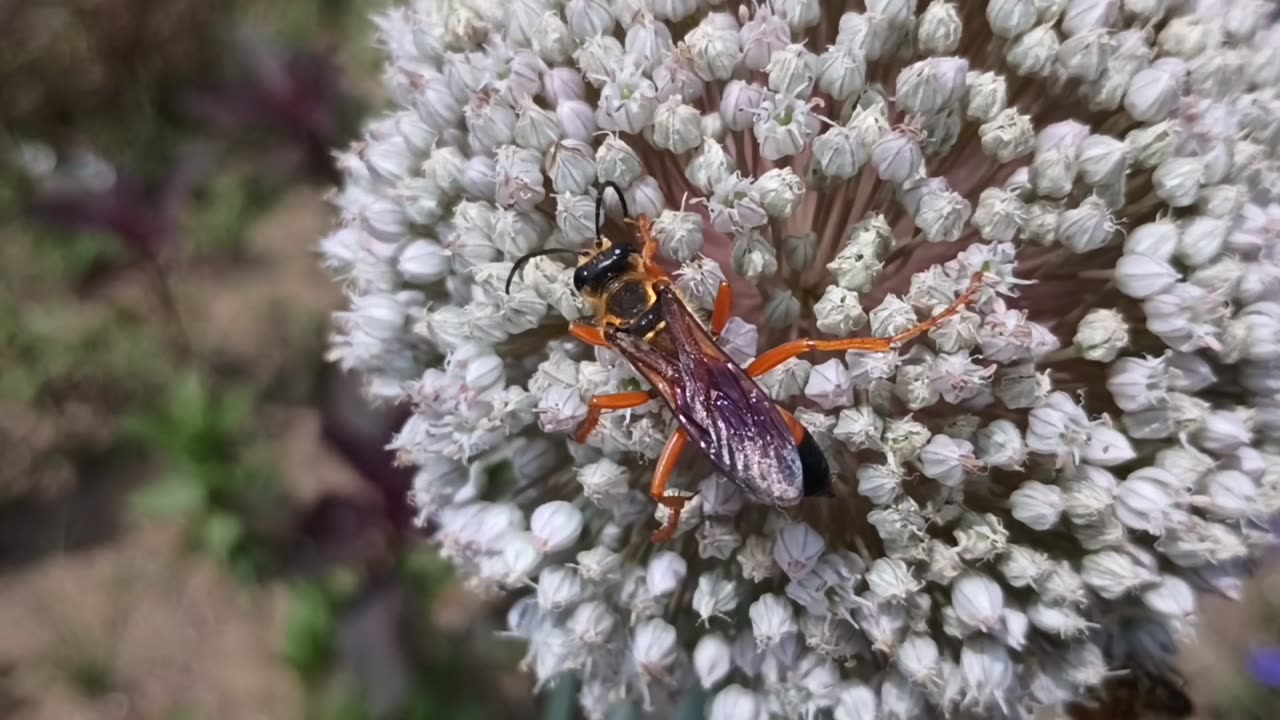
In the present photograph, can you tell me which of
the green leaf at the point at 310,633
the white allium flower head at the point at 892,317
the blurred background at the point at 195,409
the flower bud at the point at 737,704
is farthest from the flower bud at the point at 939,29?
the green leaf at the point at 310,633

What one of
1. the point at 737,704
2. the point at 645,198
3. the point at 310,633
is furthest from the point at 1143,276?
the point at 310,633

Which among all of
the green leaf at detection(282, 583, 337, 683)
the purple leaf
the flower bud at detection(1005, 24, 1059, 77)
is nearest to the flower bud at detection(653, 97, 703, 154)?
the flower bud at detection(1005, 24, 1059, 77)

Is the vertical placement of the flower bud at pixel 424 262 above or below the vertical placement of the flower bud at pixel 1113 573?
above

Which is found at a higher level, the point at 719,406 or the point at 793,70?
the point at 793,70

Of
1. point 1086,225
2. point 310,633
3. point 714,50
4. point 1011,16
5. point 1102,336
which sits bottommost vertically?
point 310,633

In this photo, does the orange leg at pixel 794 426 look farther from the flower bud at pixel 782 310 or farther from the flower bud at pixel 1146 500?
the flower bud at pixel 1146 500

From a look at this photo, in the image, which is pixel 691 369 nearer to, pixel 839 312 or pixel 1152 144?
pixel 839 312
